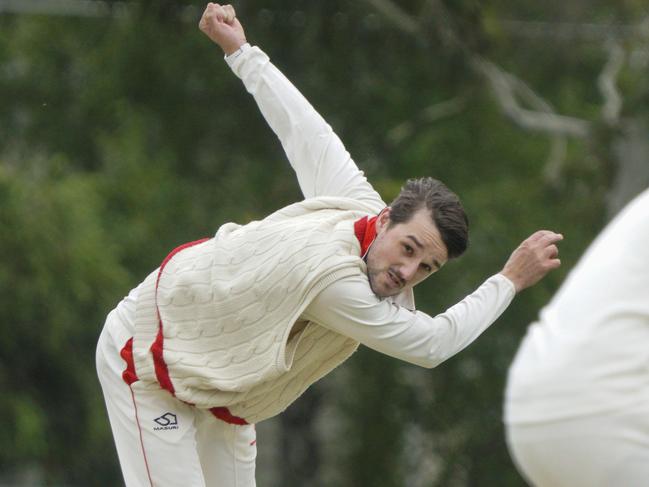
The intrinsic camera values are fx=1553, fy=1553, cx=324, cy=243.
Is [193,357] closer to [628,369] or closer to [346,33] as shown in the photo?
[628,369]

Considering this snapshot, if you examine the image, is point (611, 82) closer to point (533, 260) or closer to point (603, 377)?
point (533, 260)

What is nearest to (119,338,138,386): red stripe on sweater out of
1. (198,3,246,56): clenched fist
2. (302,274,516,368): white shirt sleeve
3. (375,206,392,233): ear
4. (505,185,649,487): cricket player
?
(302,274,516,368): white shirt sleeve

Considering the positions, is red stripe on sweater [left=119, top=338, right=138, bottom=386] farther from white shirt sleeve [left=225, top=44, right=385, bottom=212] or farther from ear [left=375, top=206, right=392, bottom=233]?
ear [left=375, top=206, right=392, bottom=233]

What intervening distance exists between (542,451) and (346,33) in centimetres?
843

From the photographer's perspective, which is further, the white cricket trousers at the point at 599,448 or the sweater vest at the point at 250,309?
the sweater vest at the point at 250,309

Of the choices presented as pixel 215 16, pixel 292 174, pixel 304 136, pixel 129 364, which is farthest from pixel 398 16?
pixel 129 364

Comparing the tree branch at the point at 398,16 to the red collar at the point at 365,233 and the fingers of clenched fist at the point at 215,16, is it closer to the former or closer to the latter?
the fingers of clenched fist at the point at 215,16

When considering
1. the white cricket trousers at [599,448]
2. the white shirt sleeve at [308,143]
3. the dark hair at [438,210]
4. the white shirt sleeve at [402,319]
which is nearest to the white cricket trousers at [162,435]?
the white shirt sleeve at [402,319]

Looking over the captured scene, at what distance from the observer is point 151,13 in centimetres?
1088

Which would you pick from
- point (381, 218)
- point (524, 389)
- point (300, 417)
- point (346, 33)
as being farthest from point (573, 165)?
point (524, 389)

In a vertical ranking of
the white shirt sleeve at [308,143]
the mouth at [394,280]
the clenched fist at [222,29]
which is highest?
the clenched fist at [222,29]

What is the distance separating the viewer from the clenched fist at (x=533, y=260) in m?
4.16

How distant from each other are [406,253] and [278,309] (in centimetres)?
39

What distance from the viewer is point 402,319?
4.11 meters
